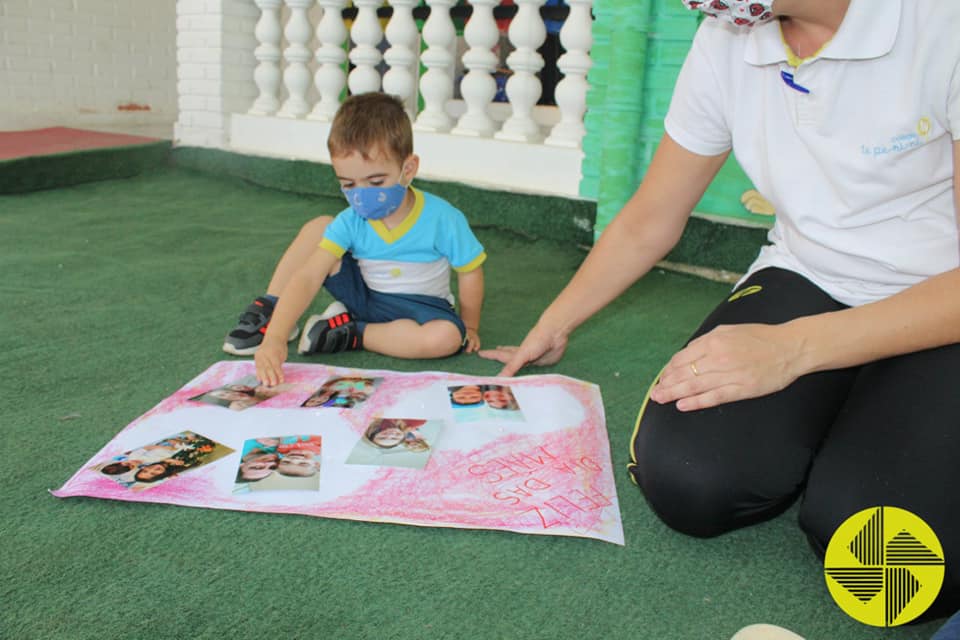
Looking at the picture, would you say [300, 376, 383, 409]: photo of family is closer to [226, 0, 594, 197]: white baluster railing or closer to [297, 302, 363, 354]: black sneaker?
[297, 302, 363, 354]: black sneaker

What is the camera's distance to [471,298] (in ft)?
5.18

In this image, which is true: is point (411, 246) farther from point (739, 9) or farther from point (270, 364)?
point (739, 9)

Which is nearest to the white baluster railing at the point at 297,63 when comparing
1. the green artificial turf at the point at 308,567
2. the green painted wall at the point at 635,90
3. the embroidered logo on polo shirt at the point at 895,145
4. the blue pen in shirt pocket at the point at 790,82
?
the green painted wall at the point at 635,90

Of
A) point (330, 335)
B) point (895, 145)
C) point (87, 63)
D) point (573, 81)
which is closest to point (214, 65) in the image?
point (87, 63)

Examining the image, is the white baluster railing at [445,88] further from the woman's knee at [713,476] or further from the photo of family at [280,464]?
the woman's knee at [713,476]

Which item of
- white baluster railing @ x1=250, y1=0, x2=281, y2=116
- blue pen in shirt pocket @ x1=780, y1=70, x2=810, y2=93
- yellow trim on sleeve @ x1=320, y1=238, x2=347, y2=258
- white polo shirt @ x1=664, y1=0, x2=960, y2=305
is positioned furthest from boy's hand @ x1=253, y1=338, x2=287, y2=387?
white baluster railing @ x1=250, y1=0, x2=281, y2=116

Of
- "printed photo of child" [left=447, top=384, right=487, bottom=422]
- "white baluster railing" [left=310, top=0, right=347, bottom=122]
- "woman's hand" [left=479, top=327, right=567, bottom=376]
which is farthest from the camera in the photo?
"white baluster railing" [left=310, top=0, right=347, bottom=122]

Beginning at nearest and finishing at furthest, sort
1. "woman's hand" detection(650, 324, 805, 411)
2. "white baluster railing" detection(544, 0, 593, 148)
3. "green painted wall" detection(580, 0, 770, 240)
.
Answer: "woman's hand" detection(650, 324, 805, 411) < "green painted wall" detection(580, 0, 770, 240) < "white baluster railing" detection(544, 0, 593, 148)

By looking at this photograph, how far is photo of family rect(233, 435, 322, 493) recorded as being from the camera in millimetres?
945

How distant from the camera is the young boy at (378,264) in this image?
1.42 m

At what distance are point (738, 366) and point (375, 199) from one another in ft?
2.59

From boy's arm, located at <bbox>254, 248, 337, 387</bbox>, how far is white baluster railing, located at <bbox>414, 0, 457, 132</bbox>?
56.7 inches

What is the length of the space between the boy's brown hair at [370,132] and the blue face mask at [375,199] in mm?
56

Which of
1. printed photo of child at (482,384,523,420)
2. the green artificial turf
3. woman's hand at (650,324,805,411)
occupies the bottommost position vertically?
the green artificial turf
